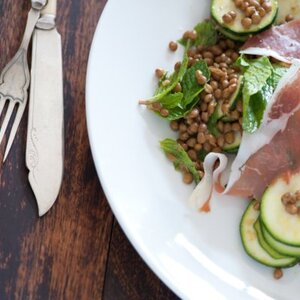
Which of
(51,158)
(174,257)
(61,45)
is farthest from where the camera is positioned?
(61,45)

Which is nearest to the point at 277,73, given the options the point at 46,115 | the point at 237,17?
the point at 237,17

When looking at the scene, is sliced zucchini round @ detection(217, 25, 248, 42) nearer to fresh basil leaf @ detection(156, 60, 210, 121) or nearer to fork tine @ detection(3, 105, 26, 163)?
fresh basil leaf @ detection(156, 60, 210, 121)

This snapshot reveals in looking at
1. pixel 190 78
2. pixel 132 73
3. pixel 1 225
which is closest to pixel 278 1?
pixel 190 78

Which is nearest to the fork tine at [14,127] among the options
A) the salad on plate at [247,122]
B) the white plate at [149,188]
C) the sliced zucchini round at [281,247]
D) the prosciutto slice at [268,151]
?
the white plate at [149,188]

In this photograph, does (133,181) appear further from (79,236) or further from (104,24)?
(104,24)

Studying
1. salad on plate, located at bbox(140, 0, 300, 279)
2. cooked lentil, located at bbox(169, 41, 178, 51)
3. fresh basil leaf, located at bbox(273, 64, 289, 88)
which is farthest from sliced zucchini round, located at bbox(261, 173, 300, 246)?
cooked lentil, located at bbox(169, 41, 178, 51)
